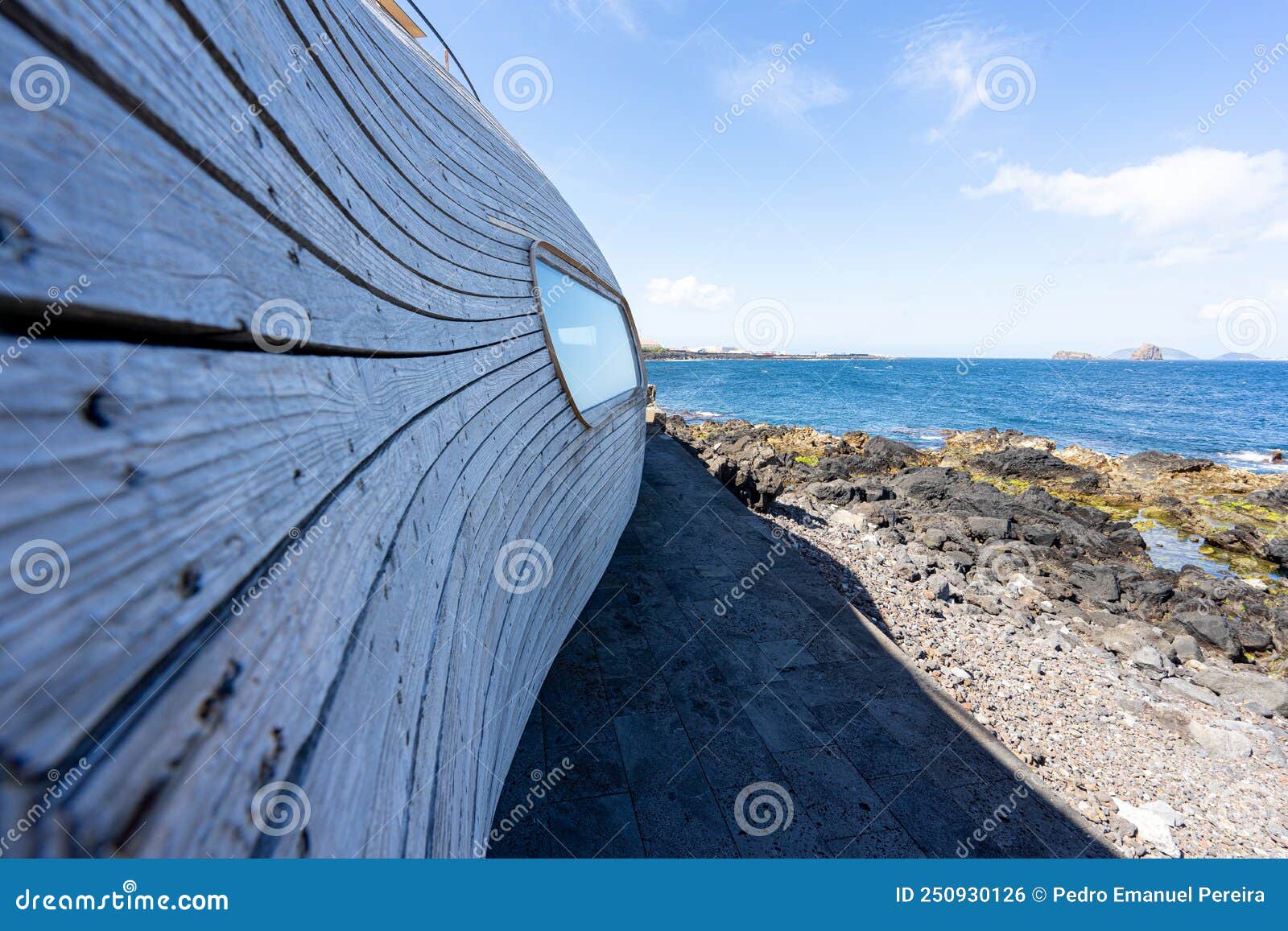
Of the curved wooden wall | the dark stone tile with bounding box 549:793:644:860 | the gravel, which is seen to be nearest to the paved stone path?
the dark stone tile with bounding box 549:793:644:860

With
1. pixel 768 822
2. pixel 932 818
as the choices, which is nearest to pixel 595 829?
pixel 768 822

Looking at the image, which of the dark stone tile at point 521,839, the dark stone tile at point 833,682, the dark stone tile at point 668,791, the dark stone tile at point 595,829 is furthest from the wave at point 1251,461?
the dark stone tile at point 521,839

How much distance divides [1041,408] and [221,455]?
57.1 meters

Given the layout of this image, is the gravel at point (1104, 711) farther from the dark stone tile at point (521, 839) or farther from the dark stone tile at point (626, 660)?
the dark stone tile at point (521, 839)

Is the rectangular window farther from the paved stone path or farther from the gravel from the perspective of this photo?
the gravel

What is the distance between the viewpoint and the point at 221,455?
0.82 m

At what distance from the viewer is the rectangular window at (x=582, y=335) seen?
3.83 m

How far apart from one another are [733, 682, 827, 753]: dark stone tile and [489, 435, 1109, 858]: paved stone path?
1 cm

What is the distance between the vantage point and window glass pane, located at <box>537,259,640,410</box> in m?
3.88

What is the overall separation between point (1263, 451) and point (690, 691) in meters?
40.5

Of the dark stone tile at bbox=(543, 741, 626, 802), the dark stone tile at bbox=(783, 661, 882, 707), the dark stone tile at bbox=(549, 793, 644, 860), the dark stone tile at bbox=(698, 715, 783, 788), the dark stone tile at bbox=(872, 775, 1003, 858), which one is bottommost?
the dark stone tile at bbox=(872, 775, 1003, 858)

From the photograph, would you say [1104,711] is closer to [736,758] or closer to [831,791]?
[831,791]

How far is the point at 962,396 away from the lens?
181ft

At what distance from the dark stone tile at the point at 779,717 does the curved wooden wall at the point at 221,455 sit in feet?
9.16
